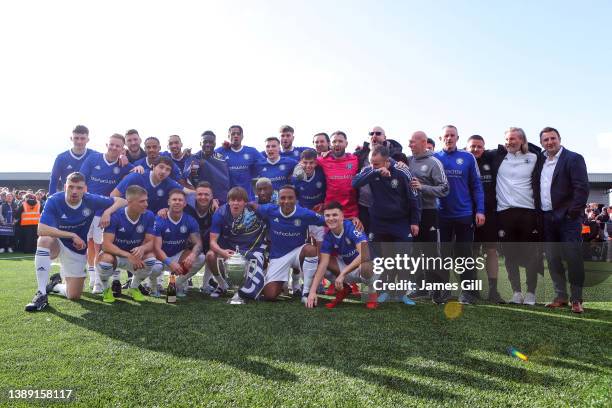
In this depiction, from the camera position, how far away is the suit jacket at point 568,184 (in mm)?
5148

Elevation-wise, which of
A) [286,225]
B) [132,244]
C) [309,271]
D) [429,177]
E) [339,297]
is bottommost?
[339,297]

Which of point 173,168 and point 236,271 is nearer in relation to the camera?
point 236,271

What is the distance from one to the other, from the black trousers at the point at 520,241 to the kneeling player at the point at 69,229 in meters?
5.10

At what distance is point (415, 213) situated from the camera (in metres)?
5.40

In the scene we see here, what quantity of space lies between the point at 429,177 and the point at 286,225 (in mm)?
1972

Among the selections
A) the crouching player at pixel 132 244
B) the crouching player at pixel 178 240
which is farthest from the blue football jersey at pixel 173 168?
the crouching player at pixel 132 244

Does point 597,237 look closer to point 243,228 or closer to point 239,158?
point 239,158

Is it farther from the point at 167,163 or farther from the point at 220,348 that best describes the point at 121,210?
the point at 220,348

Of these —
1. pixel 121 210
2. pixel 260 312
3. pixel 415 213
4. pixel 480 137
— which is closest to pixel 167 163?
pixel 121 210

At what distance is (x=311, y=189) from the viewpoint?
20.7 feet

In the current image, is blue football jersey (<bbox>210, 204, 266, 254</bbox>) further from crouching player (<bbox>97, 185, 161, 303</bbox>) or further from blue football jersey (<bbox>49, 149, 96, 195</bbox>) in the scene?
blue football jersey (<bbox>49, 149, 96, 195</bbox>)

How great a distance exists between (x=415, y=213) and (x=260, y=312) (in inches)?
88.8

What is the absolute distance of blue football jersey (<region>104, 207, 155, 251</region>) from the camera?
18.3 feet

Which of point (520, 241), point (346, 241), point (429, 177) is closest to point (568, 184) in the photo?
point (520, 241)
